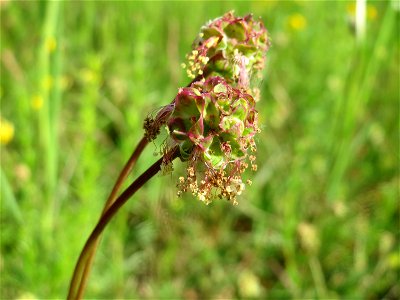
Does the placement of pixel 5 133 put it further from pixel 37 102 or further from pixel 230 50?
pixel 230 50

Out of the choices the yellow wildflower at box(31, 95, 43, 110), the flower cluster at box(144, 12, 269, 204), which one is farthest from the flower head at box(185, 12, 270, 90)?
the yellow wildflower at box(31, 95, 43, 110)

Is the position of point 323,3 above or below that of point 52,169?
above

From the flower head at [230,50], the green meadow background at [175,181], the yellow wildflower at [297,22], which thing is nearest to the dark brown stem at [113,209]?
the flower head at [230,50]

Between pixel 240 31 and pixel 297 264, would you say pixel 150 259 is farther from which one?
pixel 240 31

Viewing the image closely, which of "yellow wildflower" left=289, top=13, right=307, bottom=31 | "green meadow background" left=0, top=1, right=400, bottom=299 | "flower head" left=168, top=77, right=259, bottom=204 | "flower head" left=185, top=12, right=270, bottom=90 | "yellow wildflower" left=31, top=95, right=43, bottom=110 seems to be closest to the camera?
"flower head" left=168, top=77, right=259, bottom=204

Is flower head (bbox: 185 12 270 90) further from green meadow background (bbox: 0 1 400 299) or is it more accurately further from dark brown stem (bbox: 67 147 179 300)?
green meadow background (bbox: 0 1 400 299)

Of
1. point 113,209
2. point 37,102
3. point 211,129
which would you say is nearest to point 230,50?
point 211,129

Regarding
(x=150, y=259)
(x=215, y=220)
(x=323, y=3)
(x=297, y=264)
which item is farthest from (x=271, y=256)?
(x=323, y=3)
